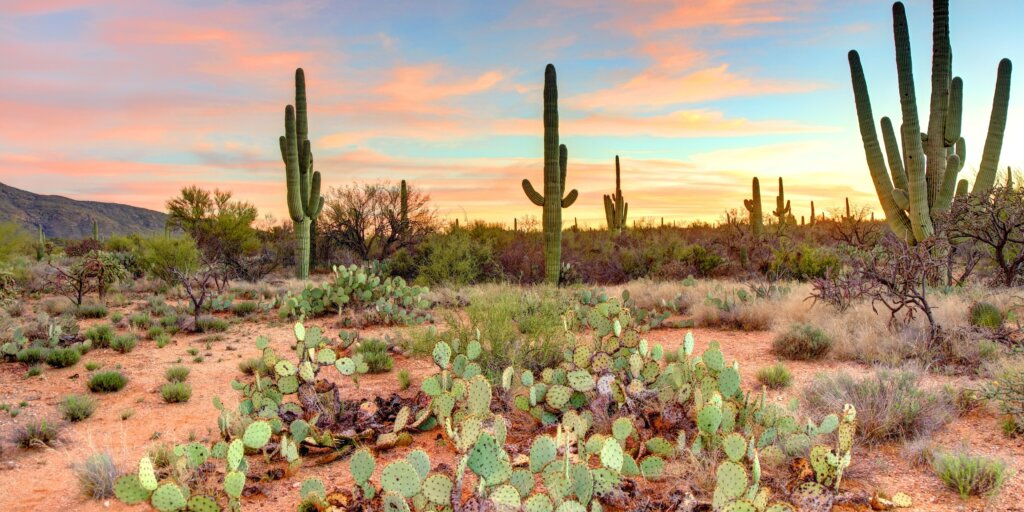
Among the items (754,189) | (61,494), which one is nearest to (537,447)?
(61,494)

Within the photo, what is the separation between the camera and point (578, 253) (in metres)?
21.0

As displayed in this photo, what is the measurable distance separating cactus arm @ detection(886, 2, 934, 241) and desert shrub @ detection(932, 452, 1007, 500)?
1056 centimetres

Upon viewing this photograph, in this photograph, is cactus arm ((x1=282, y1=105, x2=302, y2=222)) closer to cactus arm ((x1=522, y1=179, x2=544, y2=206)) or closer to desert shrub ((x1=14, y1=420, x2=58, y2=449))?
cactus arm ((x1=522, y1=179, x2=544, y2=206))

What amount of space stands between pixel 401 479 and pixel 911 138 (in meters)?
13.7

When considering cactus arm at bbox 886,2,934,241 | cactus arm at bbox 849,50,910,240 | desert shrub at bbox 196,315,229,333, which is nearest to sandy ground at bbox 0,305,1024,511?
desert shrub at bbox 196,315,229,333

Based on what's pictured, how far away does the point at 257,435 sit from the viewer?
441 centimetres

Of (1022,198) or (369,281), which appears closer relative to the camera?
(1022,198)

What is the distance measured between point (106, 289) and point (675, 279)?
13.3 meters

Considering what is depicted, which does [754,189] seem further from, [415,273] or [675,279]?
[415,273]

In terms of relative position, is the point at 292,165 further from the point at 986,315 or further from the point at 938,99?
the point at 986,315

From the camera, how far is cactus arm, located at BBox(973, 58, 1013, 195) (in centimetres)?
1455

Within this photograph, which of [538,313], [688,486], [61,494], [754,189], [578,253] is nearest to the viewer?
[688,486]

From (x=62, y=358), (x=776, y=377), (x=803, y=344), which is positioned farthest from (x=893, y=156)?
(x=62, y=358)

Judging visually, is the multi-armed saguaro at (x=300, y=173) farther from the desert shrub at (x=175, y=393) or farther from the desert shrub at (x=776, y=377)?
the desert shrub at (x=776, y=377)
